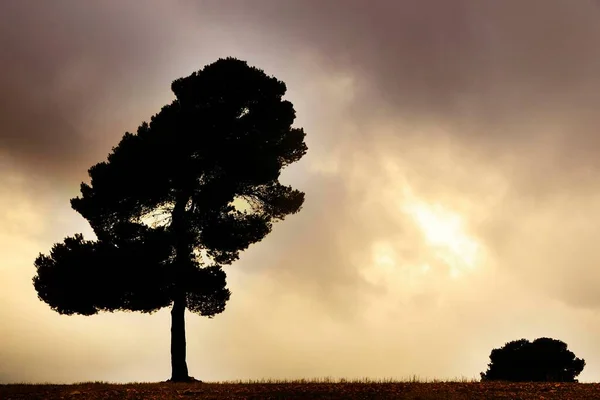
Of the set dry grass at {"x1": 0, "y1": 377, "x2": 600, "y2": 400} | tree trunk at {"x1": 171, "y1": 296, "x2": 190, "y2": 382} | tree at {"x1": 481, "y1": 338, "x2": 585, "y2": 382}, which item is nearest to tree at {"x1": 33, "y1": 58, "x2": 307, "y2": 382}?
tree trunk at {"x1": 171, "y1": 296, "x2": 190, "y2": 382}

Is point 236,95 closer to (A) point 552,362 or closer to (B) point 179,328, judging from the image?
(B) point 179,328

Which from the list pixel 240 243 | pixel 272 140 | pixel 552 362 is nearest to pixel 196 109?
pixel 272 140

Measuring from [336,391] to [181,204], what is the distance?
14.1m

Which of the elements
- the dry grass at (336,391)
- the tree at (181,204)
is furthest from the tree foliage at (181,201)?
the dry grass at (336,391)

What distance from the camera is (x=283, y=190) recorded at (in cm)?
3030

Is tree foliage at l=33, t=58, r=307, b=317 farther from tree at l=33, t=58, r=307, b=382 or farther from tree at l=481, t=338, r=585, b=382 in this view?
tree at l=481, t=338, r=585, b=382

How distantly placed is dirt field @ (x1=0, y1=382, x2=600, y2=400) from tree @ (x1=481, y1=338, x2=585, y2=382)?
24.5m

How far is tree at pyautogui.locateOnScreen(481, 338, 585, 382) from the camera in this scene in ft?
138

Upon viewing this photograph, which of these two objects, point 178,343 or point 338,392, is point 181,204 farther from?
point 338,392

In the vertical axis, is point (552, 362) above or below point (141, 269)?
below

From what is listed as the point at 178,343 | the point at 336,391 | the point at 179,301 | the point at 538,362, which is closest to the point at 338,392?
the point at 336,391

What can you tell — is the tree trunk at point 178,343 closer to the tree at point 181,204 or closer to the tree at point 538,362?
the tree at point 181,204

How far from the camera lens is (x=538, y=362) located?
4244cm

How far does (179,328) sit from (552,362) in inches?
1130
